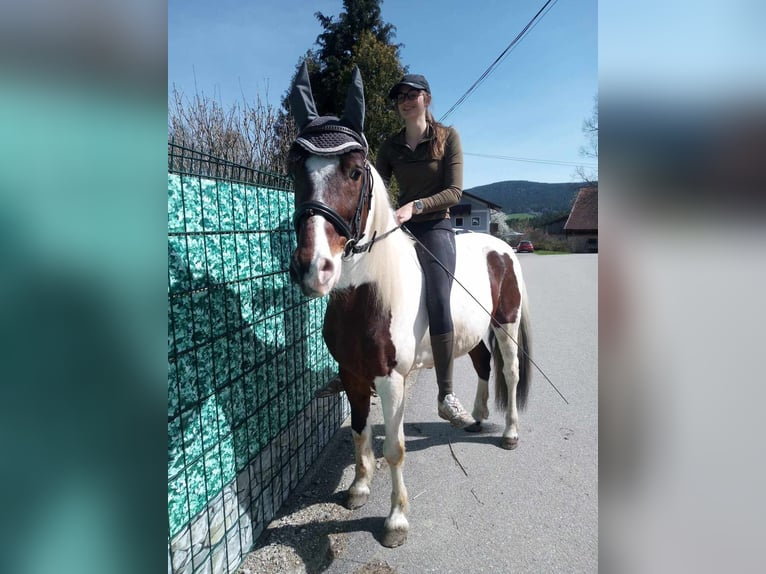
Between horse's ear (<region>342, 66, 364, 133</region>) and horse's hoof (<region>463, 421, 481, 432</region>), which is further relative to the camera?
horse's hoof (<region>463, 421, 481, 432</region>)

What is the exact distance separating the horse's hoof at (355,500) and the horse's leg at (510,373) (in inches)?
53.3

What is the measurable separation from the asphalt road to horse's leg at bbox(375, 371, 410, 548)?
0.25 ft

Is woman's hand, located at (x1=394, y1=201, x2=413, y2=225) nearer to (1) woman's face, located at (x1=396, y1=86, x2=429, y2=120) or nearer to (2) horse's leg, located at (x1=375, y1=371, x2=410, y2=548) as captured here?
(1) woman's face, located at (x1=396, y1=86, x2=429, y2=120)

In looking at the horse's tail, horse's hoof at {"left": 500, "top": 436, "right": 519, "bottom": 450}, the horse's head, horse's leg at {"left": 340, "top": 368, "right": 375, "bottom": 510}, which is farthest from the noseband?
horse's hoof at {"left": 500, "top": 436, "right": 519, "bottom": 450}

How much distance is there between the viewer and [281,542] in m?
2.31

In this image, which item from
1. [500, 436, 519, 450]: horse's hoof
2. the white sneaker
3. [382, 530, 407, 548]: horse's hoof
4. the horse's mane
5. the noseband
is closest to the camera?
the noseband

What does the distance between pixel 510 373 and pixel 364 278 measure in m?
2.02

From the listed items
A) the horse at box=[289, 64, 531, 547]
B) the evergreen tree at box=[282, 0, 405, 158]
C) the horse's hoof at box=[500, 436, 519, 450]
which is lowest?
the horse's hoof at box=[500, 436, 519, 450]

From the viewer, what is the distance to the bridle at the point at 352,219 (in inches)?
68.1

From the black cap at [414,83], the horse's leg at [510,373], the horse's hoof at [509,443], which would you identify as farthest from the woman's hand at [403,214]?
the horse's hoof at [509,443]

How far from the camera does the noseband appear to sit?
1.73 metres

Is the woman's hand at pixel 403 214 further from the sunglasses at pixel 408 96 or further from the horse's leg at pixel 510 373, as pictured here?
the horse's leg at pixel 510 373

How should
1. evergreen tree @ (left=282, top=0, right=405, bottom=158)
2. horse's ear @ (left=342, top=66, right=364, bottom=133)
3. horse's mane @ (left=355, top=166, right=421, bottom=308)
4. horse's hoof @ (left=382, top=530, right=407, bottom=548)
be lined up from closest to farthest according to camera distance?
horse's ear @ (left=342, top=66, right=364, bottom=133)
horse's mane @ (left=355, top=166, right=421, bottom=308)
horse's hoof @ (left=382, top=530, right=407, bottom=548)
evergreen tree @ (left=282, top=0, right=405, bottom=158)
